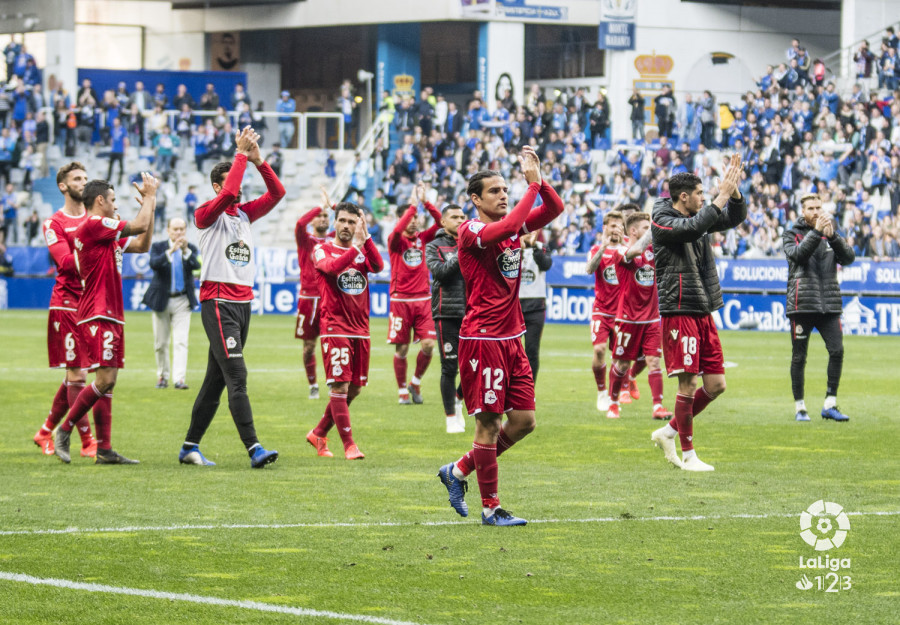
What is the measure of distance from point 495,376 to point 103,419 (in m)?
4.20

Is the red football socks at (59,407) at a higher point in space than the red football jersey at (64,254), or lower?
lower

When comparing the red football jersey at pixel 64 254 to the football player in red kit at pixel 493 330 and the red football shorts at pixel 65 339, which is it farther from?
the football player in red kit at pixel 493 330

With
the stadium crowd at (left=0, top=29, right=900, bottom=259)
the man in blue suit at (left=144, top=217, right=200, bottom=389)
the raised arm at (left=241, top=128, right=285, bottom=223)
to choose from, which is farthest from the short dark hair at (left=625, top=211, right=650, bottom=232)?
the stadium crowd at (left=0, top=29, right=900, bottom=259)

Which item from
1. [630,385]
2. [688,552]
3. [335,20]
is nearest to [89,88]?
[335,20]

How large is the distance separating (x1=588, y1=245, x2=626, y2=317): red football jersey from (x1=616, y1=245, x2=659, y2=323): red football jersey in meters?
0.47

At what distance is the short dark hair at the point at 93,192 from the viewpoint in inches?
418

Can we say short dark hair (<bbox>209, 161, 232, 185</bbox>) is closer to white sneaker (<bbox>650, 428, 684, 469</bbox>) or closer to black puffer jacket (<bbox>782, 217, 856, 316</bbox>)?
white sneaker (<bbox>650, 428, 684, 469</bbox>)

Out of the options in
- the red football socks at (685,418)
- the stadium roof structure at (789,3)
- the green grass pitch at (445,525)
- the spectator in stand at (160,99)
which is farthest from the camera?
the stadium roof structure at (789,3)

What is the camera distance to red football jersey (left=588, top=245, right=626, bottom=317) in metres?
15.3

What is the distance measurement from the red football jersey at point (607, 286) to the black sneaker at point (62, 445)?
6270 mm

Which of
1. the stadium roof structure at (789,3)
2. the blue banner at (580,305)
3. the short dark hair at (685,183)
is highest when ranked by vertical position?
the stadium roof structure at (789,3)

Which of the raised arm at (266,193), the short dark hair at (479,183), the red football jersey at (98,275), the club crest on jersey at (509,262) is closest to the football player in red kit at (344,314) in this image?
the raised arm at (266,193)

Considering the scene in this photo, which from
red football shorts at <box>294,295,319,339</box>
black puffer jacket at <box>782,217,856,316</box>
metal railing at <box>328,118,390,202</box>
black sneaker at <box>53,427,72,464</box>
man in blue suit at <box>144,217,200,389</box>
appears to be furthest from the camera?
metal railing at <box>328,118,390,202</box>

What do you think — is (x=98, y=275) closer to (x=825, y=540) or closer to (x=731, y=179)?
(x=731, y=179)
